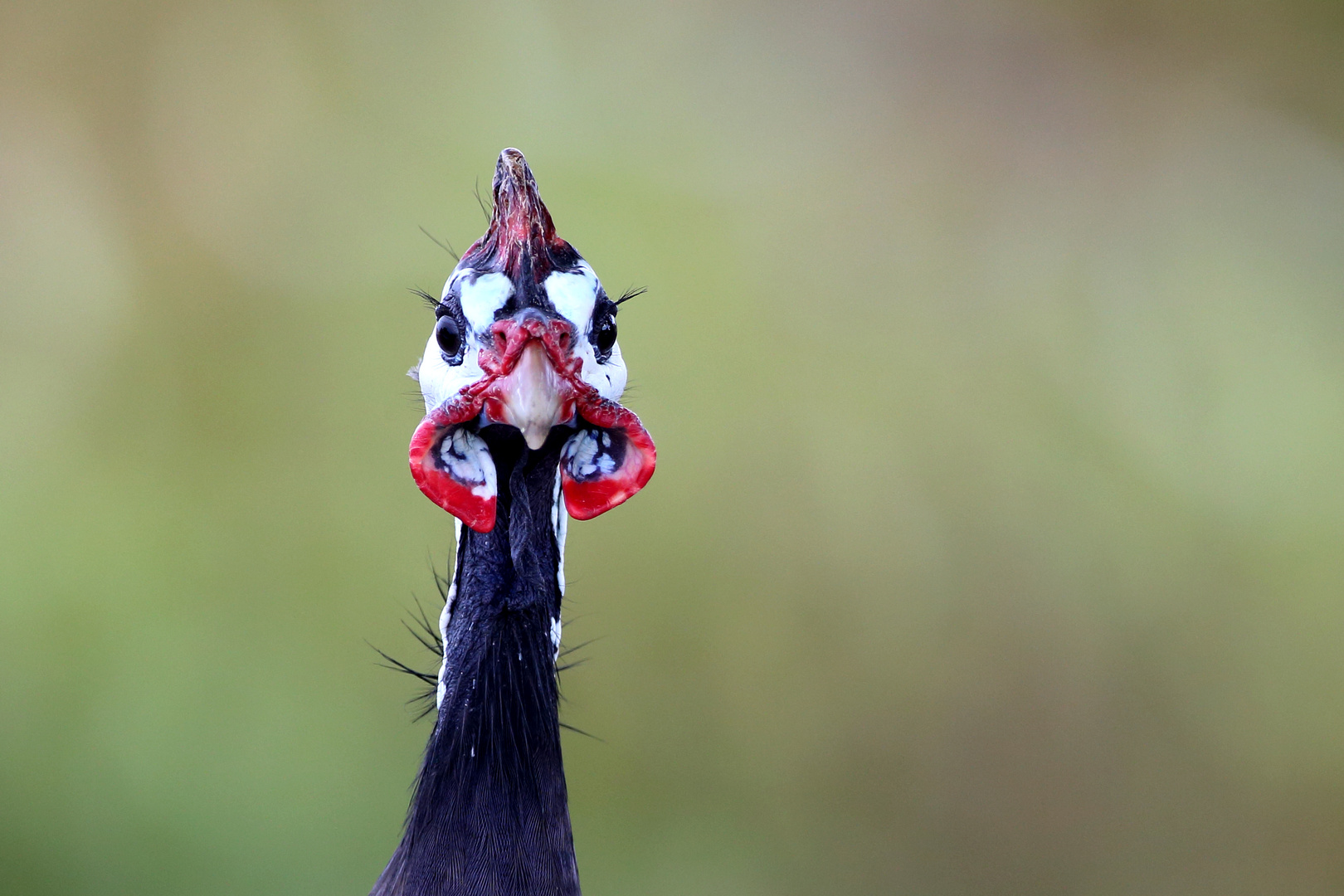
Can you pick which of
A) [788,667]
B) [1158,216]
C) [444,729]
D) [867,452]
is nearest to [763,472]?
[867,452]

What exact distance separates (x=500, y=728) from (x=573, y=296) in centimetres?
48

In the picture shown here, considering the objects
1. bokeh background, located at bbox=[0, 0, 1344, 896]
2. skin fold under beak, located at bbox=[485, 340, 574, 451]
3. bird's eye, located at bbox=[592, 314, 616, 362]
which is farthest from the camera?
bokeh background, located at bbox=[0, 0, 1344, 896]

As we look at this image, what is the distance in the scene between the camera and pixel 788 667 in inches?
90.6

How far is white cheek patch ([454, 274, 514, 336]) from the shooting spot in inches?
42.3

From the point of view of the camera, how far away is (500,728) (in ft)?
3.64

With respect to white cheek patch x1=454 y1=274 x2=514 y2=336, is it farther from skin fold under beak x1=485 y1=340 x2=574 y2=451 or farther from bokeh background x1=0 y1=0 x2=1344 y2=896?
bokeh background x1=0 y1=0 x2=1344 y2=896

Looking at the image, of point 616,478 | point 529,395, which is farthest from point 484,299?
point 616,478

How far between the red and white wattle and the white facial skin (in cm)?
3

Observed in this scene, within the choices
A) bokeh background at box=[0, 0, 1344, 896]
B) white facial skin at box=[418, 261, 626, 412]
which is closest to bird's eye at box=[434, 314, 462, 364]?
white facial skin at box=[418, 261, 626, 412]

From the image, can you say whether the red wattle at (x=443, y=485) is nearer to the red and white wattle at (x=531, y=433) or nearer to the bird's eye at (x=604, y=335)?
the red and white wattle at (x=531, y=433)

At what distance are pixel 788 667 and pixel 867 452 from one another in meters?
0.52

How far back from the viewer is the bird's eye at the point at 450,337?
1.11 m

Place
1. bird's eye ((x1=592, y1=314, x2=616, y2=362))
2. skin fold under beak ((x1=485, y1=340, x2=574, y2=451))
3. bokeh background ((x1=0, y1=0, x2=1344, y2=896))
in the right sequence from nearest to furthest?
skin fold under beak ((x1=485, y1=340, x2=574, y2=451))
bird's eye ((x1=592, y1=314, x2=616, y2=362))
bokeh background ((x1=0, y1=0, x2=1344, y2=896))

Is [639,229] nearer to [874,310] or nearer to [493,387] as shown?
[874,310]
